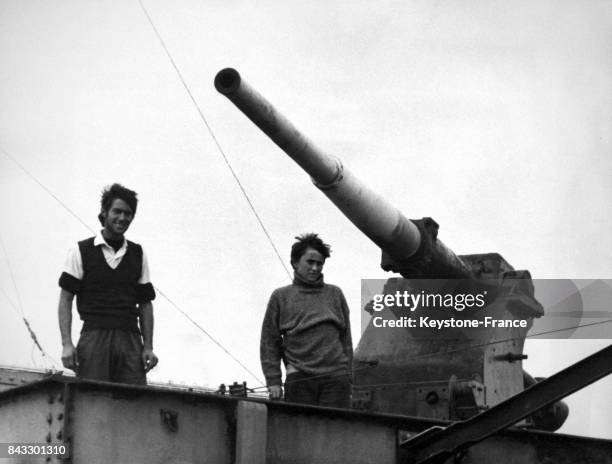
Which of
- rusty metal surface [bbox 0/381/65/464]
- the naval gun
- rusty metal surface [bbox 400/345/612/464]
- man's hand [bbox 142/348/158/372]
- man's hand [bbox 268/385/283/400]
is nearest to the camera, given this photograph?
rusty metal surface [bbox 0/381/65/464]

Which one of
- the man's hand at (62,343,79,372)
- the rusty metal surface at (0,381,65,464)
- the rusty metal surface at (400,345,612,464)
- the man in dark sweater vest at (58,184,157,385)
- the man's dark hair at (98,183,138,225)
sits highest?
the man's dark hair at (98,183,138,225)

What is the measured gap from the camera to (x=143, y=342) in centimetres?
683

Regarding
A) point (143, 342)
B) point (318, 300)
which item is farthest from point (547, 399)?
point (143, 342)

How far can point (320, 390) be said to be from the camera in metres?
7.40

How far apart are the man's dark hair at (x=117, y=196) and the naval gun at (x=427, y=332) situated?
1807mm

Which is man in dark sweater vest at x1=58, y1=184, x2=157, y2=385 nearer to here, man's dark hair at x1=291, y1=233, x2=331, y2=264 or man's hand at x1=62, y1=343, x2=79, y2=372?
man's hand at x1=62, y1=343, x2=79, y2=372

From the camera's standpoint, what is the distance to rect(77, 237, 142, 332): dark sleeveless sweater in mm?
6656

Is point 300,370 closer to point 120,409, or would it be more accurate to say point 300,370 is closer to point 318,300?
point 318,300

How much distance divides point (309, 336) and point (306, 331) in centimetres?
4

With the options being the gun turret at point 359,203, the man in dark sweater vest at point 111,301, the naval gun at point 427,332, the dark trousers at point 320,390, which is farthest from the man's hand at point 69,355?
the naval gun at point 427,332

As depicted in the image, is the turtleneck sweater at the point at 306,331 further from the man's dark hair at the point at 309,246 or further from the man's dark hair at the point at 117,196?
the man's dark hair at the point at 117,196

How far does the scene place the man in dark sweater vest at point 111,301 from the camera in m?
6.59

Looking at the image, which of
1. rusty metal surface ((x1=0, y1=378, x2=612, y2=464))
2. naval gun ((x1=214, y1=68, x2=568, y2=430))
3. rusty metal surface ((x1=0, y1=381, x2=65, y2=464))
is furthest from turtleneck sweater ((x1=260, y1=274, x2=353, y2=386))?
rusty metal surface ((x1=0, y1=381, x2=65, y2=464))

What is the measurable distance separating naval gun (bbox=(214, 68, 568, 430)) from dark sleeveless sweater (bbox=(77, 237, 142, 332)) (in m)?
2.05
